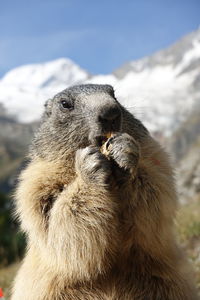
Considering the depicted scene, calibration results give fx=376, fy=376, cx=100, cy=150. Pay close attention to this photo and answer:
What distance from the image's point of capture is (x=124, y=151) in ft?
13.7

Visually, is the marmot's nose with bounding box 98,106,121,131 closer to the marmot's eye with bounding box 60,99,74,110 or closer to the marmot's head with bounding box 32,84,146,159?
the marmot's head with bounding box 32,84,146,159

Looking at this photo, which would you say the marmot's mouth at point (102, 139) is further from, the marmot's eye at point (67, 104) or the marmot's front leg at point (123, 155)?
the marmot's eye at point (67, 104)

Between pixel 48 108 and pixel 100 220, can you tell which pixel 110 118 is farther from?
pixel 48 108

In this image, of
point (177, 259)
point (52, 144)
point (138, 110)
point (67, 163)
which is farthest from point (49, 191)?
point (138, 110)

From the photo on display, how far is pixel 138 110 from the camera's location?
6164mm

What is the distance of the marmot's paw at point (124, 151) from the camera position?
13.7ft

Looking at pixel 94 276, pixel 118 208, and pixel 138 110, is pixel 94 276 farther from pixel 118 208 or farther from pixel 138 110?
pixel 138 110

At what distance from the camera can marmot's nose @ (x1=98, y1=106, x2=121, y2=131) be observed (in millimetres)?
4535

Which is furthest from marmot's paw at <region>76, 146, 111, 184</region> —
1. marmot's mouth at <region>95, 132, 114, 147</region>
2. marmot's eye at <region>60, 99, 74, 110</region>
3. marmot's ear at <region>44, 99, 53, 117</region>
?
marmot's ear at <region>44, 99, 53, 117</region>

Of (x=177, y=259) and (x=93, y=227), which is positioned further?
(x=177, y=259)

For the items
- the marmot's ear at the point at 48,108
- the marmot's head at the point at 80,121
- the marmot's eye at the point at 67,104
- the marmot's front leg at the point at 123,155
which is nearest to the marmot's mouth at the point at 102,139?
the marmot's head at the point at 80,121

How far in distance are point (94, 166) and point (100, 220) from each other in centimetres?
64

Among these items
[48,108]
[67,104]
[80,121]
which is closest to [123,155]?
[80,121]

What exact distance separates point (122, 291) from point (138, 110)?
9.68ft
